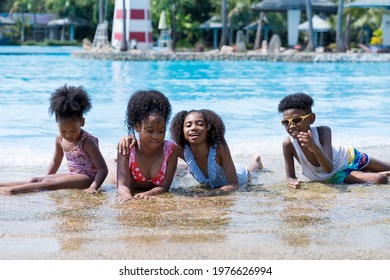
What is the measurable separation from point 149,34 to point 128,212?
128 ft

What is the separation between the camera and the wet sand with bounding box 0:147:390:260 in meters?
3.92

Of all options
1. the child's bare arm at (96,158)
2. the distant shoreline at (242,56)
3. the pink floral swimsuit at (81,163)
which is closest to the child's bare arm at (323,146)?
the child's bare arm at (96,158)

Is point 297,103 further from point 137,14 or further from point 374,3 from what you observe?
point 137,14

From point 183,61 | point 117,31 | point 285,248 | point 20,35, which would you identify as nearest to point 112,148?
point 285,248

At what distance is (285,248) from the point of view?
399 cm

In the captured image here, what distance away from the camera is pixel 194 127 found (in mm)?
5859

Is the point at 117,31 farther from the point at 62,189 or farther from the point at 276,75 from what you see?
the point at 62,189

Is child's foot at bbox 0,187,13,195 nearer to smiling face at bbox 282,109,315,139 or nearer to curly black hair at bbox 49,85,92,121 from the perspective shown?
curly black hair at bbox 49,85,92,121

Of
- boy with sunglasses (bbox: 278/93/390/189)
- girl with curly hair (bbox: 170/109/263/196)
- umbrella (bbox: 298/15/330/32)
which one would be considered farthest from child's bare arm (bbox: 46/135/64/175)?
umbrella (bbox: 298/15/330/32)

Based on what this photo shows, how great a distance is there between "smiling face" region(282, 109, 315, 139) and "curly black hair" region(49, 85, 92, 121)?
1665 mm

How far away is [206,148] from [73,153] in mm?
1105

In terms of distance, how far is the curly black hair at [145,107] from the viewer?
18.5ft

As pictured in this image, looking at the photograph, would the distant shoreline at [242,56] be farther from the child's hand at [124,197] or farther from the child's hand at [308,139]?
the child's hand at [124,197]

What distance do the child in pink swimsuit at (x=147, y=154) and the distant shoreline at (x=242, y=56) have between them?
29.4 m
